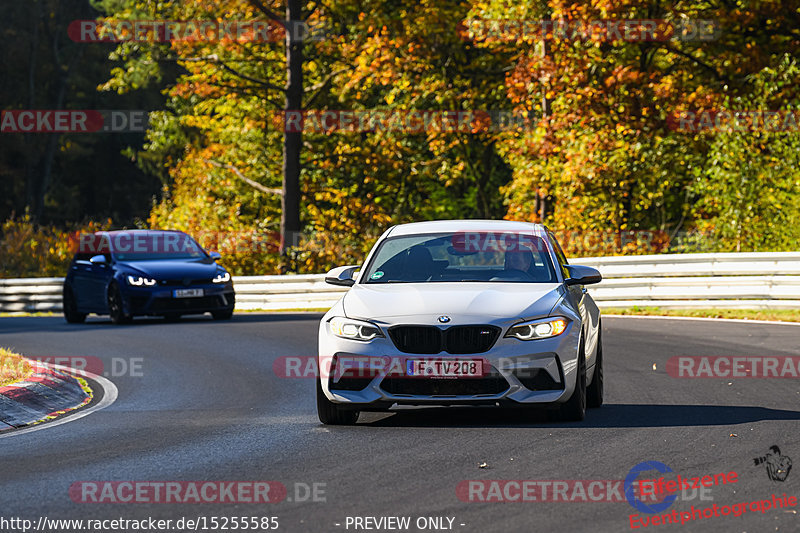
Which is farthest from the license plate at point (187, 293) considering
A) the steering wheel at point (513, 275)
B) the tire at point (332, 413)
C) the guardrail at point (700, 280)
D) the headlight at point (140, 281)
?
the tire at point (332, 413)

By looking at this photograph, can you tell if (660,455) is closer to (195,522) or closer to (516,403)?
(516,403)

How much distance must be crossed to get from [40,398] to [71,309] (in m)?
13.6

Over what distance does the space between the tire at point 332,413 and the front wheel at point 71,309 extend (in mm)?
15731

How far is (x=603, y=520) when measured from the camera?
6.53 meters

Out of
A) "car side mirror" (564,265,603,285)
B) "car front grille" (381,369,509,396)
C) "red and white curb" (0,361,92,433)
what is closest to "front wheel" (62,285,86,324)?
"red and white curb" (0,361,92,433)

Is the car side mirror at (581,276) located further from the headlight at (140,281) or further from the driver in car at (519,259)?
the headlight at (140,281)

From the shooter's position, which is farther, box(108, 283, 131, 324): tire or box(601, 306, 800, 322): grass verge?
box(108, 283, 131, 324): tire

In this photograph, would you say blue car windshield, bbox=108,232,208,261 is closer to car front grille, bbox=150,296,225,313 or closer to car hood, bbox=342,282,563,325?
car front grille, bbox=150,296,225,313

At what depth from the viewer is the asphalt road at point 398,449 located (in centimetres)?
684

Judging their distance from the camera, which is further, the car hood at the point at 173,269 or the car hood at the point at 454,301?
the car hood at the point at 173,269

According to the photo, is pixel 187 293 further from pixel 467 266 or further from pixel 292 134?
pixel 292 134

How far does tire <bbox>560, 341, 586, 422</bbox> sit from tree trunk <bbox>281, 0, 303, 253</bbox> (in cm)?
2535

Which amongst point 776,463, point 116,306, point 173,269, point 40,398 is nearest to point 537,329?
point 776,463

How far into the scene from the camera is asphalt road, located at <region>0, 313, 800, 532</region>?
6.84 metres
